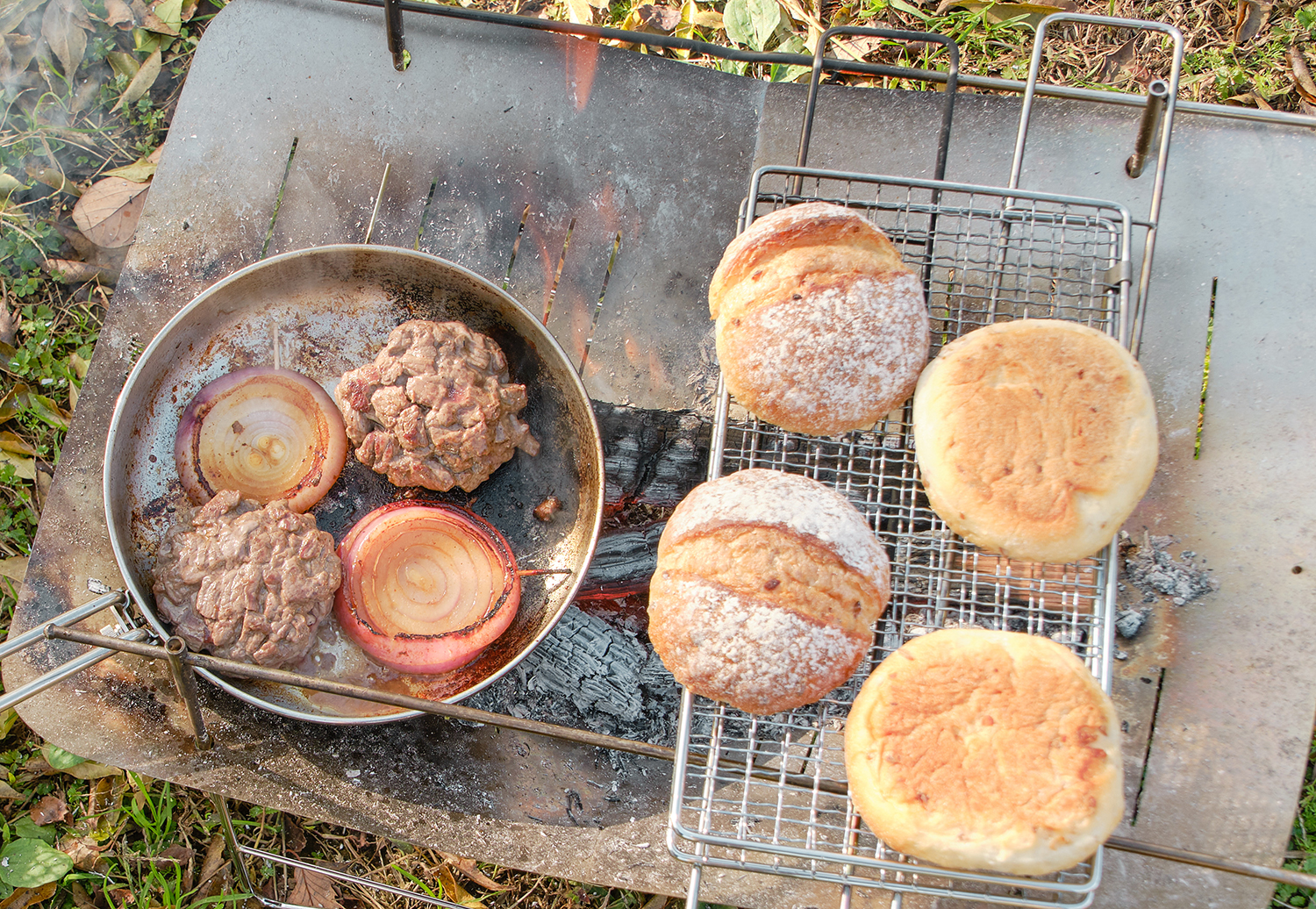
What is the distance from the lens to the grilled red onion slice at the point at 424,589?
334 centimetres

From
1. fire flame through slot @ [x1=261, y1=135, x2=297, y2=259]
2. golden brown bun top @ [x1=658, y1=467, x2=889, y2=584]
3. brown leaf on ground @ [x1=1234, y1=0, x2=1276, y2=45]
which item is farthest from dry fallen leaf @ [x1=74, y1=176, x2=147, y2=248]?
brown leaf on ground @ [x1=1234, y1=0, x2=1276, y2=45]

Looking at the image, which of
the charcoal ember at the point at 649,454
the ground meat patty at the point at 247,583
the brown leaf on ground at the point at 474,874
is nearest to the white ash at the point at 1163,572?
the charcoal ember at the point at 649,454

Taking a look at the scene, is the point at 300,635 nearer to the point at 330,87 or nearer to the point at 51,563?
the point at 51,563

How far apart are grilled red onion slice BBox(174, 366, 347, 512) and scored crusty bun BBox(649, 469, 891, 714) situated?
1.73m

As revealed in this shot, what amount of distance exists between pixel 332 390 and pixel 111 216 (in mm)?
1901

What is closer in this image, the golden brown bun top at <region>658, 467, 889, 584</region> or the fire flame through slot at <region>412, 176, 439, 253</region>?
the golden brown bun top at <region>658, 467, 889, 584</region>

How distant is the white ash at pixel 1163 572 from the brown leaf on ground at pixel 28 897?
5119 mm

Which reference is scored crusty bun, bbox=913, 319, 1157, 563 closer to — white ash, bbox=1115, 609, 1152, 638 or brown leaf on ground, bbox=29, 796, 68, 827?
white ash, bbox=1115, 609, 1152, 638

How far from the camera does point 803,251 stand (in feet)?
9.17

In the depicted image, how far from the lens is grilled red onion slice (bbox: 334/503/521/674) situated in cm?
334

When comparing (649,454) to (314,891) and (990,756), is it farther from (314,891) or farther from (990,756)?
(314,891)

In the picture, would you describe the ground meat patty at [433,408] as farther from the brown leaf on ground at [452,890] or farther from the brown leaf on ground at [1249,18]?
the brown leaf on ground at [1249,18]

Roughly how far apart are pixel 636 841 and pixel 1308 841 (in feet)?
10.1

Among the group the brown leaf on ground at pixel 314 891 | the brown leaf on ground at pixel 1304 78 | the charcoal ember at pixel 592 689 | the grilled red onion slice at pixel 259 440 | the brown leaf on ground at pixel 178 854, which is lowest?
the brown leaf on ground at pixel 314 891
